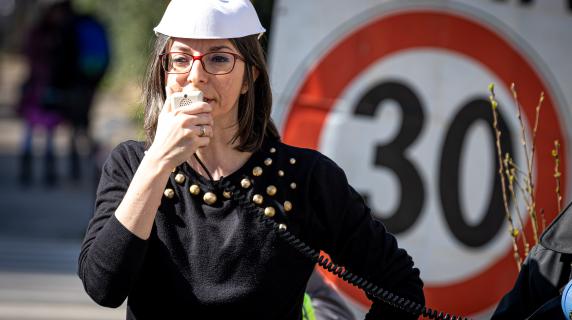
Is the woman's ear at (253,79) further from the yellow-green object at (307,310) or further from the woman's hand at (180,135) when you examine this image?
the yellow-green object at (307,310)

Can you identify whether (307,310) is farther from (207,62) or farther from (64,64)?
(64,64)

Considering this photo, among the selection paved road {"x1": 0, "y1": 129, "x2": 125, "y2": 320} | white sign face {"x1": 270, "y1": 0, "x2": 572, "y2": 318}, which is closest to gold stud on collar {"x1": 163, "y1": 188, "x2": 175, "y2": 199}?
white sign face {"x1": 270, "y1": 0, "x2": 572, "y2": 318}

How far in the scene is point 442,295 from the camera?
399 cm

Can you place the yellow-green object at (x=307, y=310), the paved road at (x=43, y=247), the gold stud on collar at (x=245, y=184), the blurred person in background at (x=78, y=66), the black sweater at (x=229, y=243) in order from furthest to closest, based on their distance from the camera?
the blurred person in background at (x=78, y=66) < the paved road at (x=43, y=247) < the yellow-green object at (x=307, y=310) < the gold stud on collar at (x=245, y=184) < the black sweater at (x=229, y=243)

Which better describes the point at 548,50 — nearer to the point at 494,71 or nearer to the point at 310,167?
the point at 494,71

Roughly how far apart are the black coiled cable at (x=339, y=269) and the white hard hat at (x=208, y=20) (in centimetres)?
35

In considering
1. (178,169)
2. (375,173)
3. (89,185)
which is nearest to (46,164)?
(89,185)

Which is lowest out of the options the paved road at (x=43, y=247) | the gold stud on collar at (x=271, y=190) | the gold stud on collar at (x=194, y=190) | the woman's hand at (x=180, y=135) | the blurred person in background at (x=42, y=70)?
the paved road at (x=43, y=247)

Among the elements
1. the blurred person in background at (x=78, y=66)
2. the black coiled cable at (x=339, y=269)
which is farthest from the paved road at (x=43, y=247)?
the black coiled cable at (x=339, y=269)

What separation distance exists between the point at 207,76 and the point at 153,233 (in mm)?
379

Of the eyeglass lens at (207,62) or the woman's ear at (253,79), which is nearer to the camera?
the eyeglass lens at (207,62)

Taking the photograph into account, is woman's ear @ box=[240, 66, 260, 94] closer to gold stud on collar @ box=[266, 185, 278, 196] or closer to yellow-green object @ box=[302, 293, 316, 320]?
gold stud on collar @ box=[266, 185, 278, 196]

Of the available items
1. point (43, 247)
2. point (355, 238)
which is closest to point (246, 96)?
point (355, 238)

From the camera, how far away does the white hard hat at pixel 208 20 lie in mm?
2572
